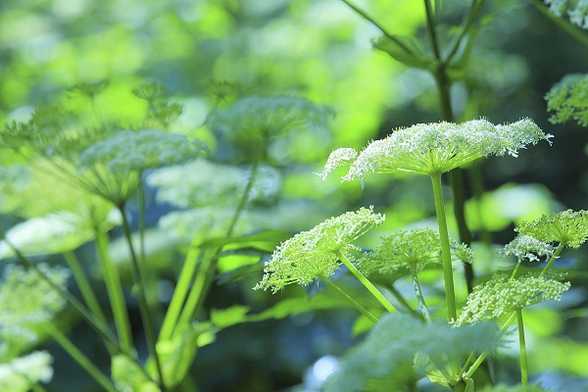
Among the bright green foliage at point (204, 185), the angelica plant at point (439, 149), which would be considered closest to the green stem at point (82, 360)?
the bright green foliage at point (204, 185)

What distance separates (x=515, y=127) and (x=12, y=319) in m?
1.05

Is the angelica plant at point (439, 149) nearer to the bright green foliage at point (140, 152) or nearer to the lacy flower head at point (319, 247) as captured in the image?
the lacy flower head at point (319, 247)

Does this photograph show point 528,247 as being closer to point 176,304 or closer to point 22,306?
point 176,304

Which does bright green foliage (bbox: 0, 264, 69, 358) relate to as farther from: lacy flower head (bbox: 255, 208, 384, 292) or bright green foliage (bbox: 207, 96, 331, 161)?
lacy flower head (bbox: 255, 208, 384, 292)

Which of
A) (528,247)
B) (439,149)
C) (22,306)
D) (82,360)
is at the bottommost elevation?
(82,360)

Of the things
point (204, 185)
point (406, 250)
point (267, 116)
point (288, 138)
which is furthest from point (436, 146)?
point (288, 138)

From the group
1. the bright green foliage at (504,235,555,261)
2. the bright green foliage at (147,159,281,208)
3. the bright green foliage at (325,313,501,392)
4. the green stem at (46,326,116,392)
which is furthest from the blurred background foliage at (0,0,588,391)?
the bright green foliage at (325,313,501,392)

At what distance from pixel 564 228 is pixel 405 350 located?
11.8 inches

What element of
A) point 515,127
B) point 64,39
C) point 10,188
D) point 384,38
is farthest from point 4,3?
point 515,127

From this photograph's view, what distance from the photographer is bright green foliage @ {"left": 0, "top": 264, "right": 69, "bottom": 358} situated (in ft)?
5.15

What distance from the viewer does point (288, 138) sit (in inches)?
118

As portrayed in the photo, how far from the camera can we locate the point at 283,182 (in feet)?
9.32

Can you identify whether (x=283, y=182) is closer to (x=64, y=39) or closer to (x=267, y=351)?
(x=267, y=351)

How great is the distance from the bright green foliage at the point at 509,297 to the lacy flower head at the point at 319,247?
0.12 m
